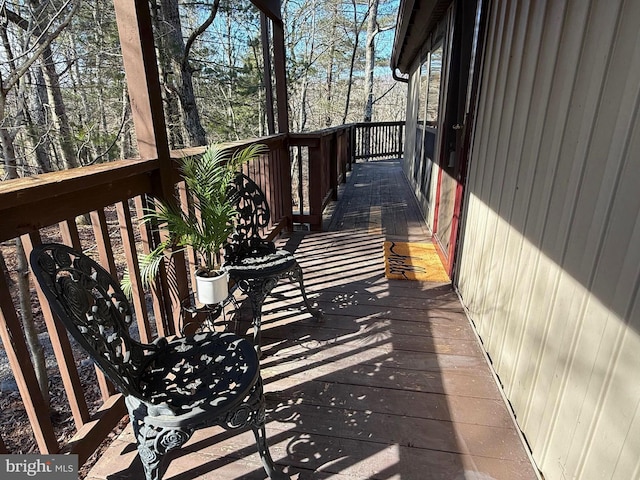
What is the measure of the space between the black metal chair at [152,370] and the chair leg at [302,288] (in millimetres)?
899

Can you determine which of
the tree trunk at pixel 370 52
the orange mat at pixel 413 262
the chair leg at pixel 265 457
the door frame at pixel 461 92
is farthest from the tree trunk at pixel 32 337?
the tree trunk at pixel 370 52

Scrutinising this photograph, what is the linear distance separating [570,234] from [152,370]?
156 cm

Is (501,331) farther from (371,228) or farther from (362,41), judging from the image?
(362,41)

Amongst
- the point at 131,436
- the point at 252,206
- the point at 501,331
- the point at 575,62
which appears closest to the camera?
the point at 575,62

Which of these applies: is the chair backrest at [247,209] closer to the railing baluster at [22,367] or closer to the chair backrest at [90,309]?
the chair backrest at [90,309]

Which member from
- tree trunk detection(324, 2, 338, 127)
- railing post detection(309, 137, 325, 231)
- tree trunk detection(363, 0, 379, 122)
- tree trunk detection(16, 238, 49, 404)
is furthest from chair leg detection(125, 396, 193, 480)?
tree trunk detection(324, 2, 338, 127)

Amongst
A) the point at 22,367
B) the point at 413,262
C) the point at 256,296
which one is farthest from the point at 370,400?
the point at 413,262

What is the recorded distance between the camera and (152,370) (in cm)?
132

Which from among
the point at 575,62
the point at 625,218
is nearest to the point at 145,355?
the point at 625,218

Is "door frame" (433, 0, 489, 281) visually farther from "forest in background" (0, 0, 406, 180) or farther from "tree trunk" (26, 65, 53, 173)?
"tree trunk" (26, 65, 53, 173)

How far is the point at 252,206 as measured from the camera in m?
2.39

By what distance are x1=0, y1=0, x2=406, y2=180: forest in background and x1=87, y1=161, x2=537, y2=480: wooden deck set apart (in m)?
3.53

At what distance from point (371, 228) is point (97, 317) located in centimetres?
363

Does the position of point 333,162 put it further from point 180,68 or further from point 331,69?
point 331,69
